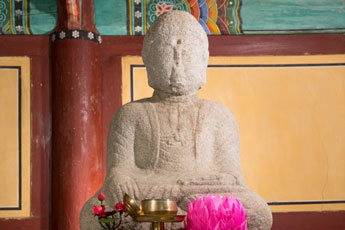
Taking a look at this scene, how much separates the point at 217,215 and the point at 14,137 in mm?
3618

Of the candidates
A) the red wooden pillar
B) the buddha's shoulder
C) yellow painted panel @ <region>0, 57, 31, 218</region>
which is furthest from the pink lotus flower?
yellow painted panel @ <region>0, 57, 31, 218</region>

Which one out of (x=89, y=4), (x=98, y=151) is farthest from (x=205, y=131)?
(x=89, y=4)

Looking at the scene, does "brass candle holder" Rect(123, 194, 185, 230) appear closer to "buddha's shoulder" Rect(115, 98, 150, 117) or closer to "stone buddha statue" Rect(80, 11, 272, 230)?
"stone buddha statue" Rect(80, 11, 272, 230)

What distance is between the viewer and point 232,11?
614cm

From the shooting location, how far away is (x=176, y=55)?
3934 mm

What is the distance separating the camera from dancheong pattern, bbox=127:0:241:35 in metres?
6.06

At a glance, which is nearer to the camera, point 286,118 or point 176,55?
point 176,55

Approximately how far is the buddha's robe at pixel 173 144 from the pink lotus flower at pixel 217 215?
0.81 meters

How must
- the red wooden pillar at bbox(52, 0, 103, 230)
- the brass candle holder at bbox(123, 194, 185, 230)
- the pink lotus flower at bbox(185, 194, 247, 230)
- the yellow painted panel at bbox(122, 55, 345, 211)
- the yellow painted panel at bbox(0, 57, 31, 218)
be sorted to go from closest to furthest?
the pink lotus flower at bbox(185, 194, 247, 230), the brass candle holder at bbox(123, 194, 185, 230), the red wooden pillar at bbox(52, 0, 103, 230), the yellow painted panel at bbox(0, 57, 31, 218), the yellow painted panel at bbox(122, 55, 345, 211)

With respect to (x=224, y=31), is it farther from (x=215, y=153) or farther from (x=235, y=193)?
(x=235, y=193)

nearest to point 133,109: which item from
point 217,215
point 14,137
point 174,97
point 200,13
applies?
point 174,97

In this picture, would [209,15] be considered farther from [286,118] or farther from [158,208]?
[158,208]

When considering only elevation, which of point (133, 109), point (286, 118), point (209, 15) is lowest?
point (133, 109)

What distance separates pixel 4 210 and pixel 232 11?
9.18 feet
